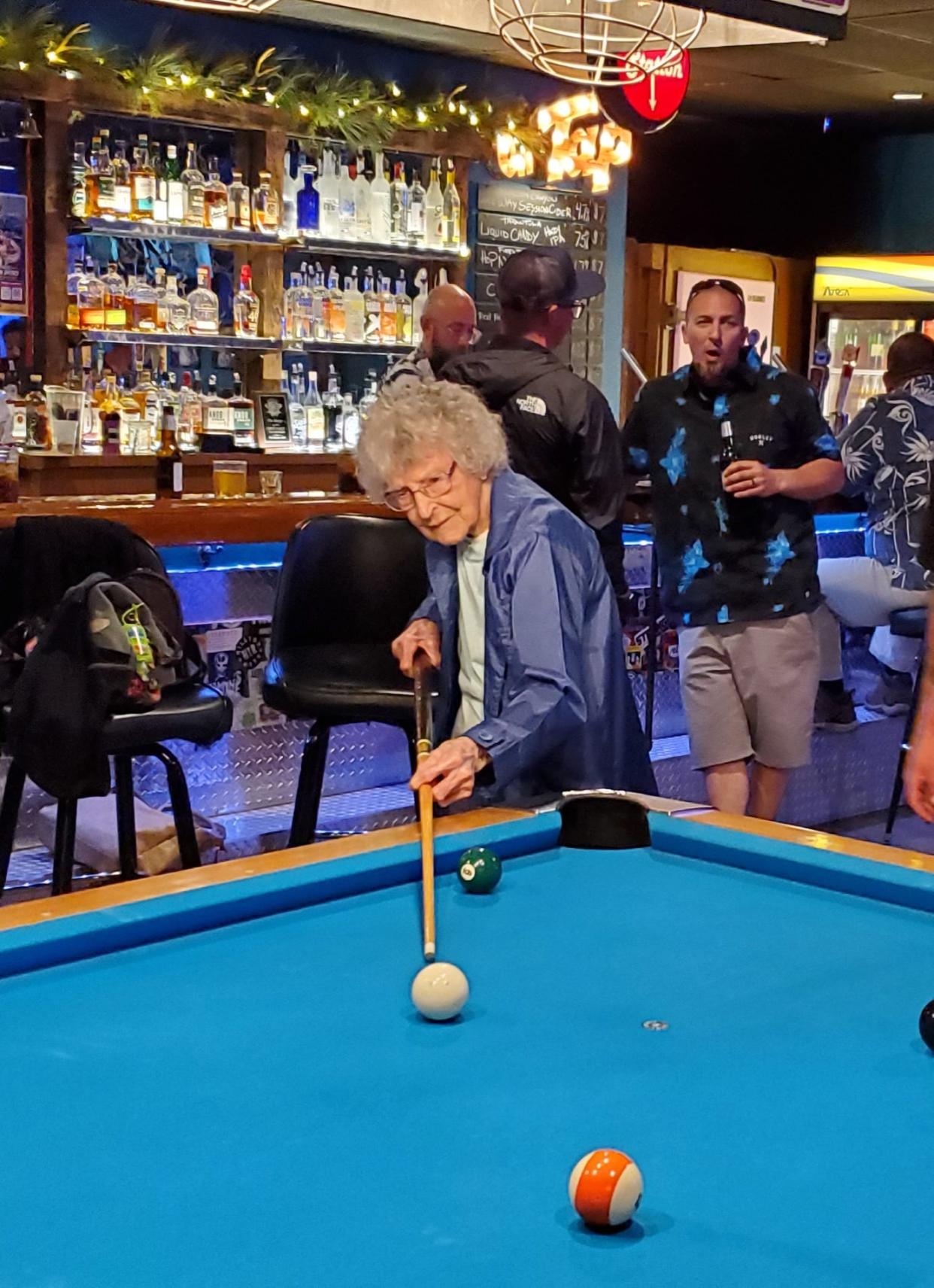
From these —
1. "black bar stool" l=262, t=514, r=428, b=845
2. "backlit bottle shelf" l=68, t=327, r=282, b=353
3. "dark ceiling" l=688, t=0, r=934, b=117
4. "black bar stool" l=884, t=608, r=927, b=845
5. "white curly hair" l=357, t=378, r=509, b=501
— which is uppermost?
"dark ceiling" l=688, t=0, r=934, b=117

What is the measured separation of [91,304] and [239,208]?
723mm

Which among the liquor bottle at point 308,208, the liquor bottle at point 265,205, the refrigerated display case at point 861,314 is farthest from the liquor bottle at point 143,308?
the refrigerated display case at point 861,314

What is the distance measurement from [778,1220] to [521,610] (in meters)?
1.72

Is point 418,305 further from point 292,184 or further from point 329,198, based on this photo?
point 292,184

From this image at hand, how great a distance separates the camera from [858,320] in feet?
36.5

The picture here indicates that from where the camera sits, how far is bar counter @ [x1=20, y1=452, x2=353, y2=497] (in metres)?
5.61

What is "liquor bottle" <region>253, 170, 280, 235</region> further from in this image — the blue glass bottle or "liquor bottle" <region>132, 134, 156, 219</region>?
"liquor bottle" <region>132, 134, 156, 219</region>

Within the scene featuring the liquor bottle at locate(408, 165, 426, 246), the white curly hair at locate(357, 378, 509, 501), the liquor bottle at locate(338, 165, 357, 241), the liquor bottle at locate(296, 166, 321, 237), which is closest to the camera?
the white curly hair at locate(357, 378, 509, 501)

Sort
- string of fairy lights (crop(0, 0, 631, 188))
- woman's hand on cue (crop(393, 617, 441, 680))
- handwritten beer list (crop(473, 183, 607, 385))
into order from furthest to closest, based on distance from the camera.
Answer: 1. handwritten beer list (crop(473, 183, 607, 385))
2. string of fairy lights (crop(0, 0, 631, 188))
3. woman's hand on cue (crop(393, 617, 441, 680))

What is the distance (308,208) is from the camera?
684cm

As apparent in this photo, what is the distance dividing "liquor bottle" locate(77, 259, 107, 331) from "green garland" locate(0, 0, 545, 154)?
2.19 ft

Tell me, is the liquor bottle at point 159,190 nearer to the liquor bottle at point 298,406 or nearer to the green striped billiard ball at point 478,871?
the liquor bottle at point 298,406

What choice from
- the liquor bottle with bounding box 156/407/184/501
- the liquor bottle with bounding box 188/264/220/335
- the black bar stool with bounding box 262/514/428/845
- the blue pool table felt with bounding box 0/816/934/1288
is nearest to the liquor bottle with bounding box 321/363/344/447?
the liquor bottle with bounding box 188/264/220/335

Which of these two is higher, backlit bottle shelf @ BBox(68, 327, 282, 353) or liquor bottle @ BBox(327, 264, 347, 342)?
liquor bottle @ BBox(327, 264, 347, 342)
